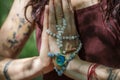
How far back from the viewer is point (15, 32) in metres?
1.72

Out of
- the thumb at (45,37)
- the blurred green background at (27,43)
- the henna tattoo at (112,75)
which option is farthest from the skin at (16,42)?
the blurred green background at (27,43)

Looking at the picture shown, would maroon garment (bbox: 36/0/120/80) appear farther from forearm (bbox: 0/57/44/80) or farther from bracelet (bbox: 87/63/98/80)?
forearm (bbox: 0/57/44/80)

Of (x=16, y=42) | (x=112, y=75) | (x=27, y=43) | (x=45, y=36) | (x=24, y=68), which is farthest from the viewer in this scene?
(x=27, y=43)

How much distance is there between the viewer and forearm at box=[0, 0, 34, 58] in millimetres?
1717

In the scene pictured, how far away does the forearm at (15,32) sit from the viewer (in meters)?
1.72

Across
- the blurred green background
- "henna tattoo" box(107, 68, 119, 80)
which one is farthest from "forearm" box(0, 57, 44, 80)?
the blurred green background

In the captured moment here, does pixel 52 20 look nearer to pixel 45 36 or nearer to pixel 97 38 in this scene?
pixel 45 36

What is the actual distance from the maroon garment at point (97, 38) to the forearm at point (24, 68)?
0.18 meters

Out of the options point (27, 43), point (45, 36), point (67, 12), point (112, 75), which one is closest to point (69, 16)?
point (67, 12)

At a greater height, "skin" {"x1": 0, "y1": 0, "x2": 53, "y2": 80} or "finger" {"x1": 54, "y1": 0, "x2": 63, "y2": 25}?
"finger" {"x1": 54, "y1": 0, "x2": 63, "y2": 25}

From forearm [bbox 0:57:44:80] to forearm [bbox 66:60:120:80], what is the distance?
14 centimetres

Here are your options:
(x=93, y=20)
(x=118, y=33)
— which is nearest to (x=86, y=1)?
(x=93, y=20)

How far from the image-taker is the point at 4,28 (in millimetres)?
1775

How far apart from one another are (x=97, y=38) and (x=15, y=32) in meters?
0.42
